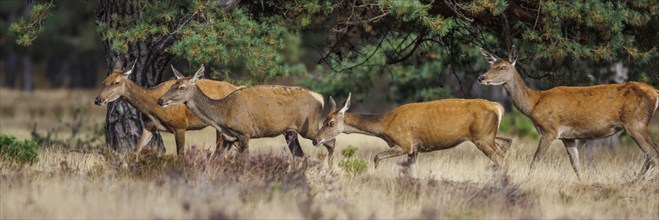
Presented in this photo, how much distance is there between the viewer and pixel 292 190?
12.6 metres

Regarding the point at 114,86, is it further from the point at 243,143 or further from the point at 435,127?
the point at 435,127

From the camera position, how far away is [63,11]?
202 feet

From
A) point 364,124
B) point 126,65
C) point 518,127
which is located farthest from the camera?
point 518,127

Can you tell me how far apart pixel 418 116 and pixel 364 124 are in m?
0.71

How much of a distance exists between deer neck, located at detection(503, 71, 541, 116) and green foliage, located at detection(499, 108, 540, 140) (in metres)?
11.6

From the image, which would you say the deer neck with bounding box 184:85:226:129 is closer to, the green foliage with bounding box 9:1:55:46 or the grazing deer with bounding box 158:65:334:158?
the grazing deer with bounding box 158:65:334:158

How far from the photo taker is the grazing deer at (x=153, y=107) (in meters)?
15.9

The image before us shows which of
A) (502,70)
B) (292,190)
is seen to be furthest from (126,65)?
(292,190)

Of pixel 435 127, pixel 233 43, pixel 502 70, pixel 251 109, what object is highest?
pixel 233 43

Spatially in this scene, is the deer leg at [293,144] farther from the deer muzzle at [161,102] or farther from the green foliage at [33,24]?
the green foliage at [33,24]

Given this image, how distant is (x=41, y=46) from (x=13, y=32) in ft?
146

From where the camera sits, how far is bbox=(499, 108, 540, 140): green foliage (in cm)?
2781

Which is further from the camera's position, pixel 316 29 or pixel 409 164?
pixel 316 29

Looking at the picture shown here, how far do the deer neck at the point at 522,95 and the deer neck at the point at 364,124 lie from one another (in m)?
1.91
